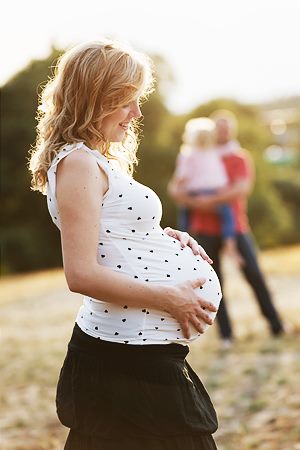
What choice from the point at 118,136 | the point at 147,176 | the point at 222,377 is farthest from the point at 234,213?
the point at 147,176


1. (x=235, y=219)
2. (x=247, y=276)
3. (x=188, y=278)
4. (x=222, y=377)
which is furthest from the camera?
(x=247, y=276)

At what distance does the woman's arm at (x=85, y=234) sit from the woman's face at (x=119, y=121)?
141 millimetres

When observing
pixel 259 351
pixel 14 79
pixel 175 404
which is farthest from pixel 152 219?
pixel 14 79

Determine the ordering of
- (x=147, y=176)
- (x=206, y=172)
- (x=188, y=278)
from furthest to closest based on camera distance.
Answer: (x=147, y=176) → (x=206, y=172) → (x=188, y=278)

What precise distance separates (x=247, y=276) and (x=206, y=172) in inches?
37.0

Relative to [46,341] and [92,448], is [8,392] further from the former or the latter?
[92,448]

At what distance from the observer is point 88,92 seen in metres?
2.34

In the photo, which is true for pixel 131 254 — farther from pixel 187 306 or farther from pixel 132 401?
pixel 132 401

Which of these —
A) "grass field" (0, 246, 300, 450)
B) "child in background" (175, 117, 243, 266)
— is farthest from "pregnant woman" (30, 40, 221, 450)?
"child in background" (175, 117, 243, 266)

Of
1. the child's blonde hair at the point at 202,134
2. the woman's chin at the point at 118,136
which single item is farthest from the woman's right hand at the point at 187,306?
the child's blonde hair at the point at 202,134

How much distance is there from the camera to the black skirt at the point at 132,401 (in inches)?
95.8

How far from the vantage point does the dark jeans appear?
7.04 metres

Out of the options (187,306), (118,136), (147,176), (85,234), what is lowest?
(147,176)

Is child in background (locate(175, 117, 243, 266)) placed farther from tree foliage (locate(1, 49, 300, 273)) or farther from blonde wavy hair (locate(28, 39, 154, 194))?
tree foliage (locate(1, 49, 300, 273))
